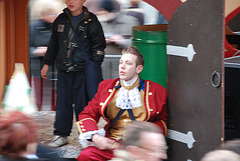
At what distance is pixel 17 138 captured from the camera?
330 cm

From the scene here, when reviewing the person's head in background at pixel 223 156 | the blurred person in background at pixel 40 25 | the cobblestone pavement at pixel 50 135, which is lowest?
the cobblestone pavement at pixel 50 135

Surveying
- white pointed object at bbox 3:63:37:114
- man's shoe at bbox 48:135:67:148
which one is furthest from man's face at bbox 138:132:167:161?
white pointed object at bbox 3:63:37:114

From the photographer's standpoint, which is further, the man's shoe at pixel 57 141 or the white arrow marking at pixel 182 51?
the man's shoe at pixel 57 141

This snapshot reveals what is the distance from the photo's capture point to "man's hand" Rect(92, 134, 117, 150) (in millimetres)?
5086

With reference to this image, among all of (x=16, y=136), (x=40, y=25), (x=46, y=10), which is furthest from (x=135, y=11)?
(x=16, y=136)

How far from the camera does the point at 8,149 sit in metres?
3.32

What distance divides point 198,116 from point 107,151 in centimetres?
89

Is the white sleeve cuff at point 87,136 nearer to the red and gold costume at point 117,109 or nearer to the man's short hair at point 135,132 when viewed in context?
the red and gold costume at point 117,109

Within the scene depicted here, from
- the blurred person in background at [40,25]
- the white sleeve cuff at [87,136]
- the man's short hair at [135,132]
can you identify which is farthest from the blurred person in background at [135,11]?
the man's short hair at [135,132]

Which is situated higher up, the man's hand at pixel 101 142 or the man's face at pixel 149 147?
the man's face at pixel 149 147

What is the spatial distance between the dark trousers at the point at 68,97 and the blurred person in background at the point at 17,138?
296 cm

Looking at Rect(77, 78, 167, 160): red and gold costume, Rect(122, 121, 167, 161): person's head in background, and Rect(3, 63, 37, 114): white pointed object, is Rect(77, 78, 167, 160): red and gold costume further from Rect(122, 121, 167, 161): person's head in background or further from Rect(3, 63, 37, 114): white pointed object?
Rect(3, 63, 37, 114): white pointed object

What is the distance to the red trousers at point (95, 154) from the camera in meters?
5.10

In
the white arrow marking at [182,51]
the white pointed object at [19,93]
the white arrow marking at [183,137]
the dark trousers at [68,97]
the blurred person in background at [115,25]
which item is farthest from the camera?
the blurred person in background at [115,25]
